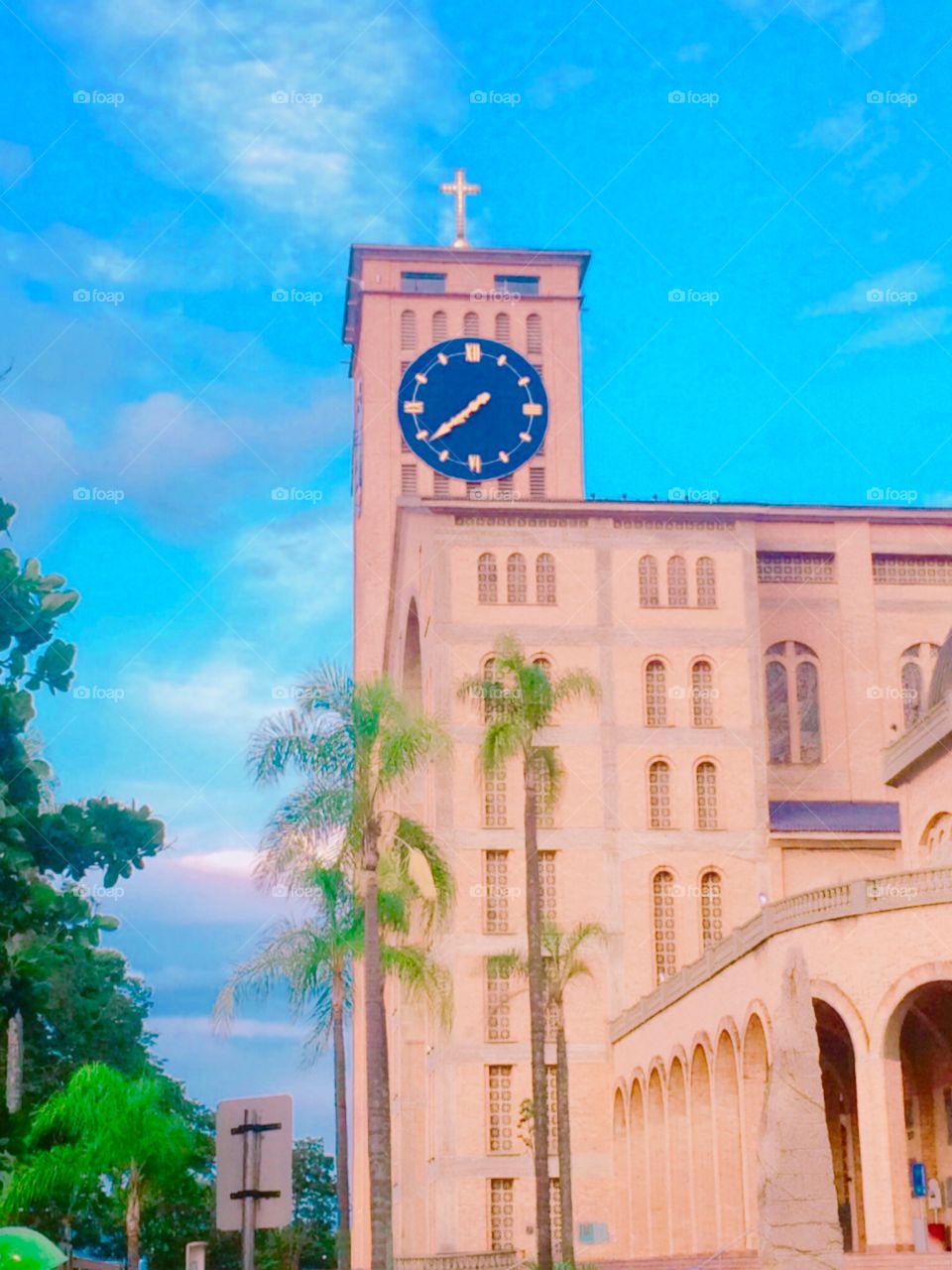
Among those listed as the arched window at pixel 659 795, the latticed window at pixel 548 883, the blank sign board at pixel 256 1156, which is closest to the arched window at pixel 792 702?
the arched window at pixel 659 795

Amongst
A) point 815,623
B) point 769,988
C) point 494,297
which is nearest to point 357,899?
point 769,988

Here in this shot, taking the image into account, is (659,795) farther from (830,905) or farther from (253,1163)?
(253,1163)

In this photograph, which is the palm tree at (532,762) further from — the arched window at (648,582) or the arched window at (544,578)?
the arched window at (648,582)

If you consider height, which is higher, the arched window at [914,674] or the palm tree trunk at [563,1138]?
the arched window at [914,674]

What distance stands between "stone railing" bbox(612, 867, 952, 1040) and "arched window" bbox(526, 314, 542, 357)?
149ft

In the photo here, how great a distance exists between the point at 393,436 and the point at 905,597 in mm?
27371

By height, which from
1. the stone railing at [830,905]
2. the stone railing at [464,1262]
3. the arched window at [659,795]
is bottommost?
the stone railing at [464,1262]

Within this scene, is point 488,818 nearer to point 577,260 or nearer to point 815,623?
point 815,623

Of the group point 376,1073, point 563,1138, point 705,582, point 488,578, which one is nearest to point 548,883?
point 488,578

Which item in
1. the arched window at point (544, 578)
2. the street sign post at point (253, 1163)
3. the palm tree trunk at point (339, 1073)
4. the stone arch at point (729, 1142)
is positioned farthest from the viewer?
the arched window at point (544, 578)

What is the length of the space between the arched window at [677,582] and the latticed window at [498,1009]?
43.7 ft

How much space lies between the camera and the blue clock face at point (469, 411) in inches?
3233

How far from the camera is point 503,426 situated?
82.7 metres

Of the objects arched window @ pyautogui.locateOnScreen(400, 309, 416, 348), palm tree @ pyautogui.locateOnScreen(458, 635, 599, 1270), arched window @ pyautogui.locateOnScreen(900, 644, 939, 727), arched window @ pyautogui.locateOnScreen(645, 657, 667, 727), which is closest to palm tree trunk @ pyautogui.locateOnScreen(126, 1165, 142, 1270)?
palm tree @ pyautogui.locateOnScreen(458, 635, 599, 1270)
